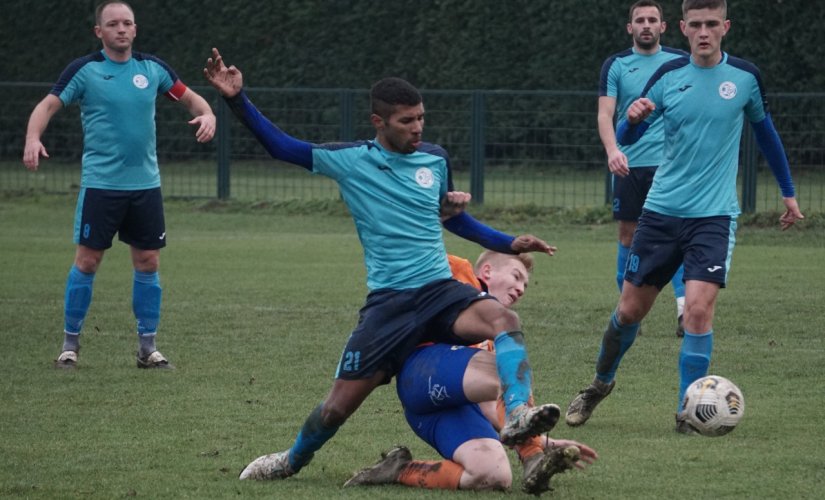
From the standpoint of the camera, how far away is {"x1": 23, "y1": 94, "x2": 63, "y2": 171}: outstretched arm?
29.9 feet

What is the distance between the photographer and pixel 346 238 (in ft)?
59.4

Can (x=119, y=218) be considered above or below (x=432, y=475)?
above

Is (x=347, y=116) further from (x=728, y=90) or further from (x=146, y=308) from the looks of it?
(x=728, y=90)

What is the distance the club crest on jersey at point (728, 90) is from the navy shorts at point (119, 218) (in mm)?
3898

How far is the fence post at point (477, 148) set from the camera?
20.6m

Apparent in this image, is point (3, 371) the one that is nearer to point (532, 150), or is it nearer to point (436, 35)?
point (532, 150)

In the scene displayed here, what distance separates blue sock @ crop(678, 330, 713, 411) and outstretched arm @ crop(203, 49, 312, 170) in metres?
2.23

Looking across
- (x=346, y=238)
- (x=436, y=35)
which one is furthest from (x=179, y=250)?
(x=436, y=35)

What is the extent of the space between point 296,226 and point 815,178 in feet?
22.5

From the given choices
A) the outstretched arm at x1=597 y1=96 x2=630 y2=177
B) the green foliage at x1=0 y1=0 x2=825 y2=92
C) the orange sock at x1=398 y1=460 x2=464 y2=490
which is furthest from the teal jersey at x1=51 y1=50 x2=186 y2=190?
the green foliage at x1=0 y1=0 x2=825 y2=92

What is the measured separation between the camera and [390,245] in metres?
6.30

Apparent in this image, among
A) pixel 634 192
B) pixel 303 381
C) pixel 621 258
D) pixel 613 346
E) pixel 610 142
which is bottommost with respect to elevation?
pixel 303 381

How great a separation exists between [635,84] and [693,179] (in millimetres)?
2907

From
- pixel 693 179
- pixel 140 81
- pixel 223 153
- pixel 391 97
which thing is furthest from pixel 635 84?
pixel 223 153
